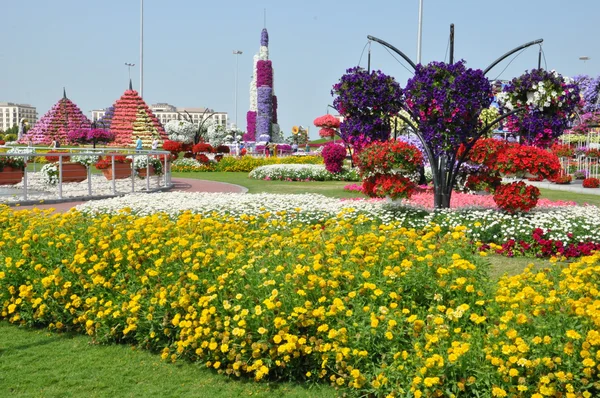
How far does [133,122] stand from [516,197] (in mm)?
41175

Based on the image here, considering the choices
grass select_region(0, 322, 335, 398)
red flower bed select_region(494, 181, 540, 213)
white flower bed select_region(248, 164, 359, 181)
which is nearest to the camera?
grass select_region(0, 322, 335, 398)

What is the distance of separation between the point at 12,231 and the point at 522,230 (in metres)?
7.04

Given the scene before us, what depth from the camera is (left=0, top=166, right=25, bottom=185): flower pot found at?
50.1 ft

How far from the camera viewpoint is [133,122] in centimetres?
4672

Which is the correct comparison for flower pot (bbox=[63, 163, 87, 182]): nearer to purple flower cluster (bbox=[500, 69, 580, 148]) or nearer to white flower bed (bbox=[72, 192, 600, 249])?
white flower bed (bbox=[72, 192, 600, 249])

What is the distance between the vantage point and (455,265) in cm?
442

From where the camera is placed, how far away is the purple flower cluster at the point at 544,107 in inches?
391


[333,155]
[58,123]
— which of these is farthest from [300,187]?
[58,123]

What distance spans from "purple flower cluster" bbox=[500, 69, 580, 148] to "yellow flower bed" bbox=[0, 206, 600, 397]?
5.70m

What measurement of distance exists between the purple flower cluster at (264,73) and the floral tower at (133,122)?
2075cm

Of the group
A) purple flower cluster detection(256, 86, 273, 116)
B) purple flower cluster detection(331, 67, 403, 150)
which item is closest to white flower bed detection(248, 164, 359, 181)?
purple flower cluster detection(331, 67, 403, 150)

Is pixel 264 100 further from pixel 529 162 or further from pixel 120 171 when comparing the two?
pixel 529 162

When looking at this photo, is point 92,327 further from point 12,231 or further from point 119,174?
point 119,174

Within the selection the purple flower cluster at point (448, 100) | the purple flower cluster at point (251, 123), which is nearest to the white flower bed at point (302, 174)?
the purple flower cluster at point (448, 100)
